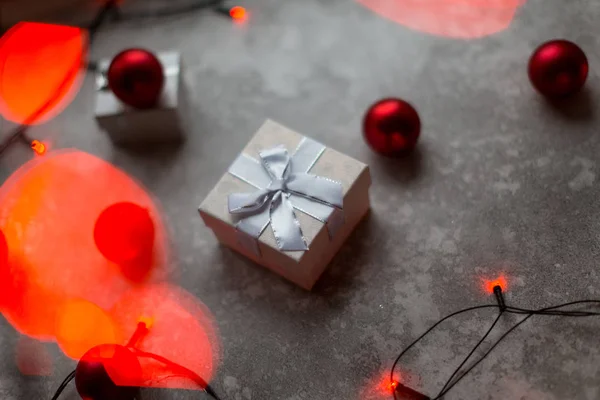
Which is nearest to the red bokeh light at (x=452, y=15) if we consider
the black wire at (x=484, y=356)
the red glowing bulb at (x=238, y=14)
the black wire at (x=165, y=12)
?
the red glowing bulb at (x=238, y=14)

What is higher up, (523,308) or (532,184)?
(532,184)

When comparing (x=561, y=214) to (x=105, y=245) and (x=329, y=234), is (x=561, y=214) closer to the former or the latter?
(x=329, y=234)

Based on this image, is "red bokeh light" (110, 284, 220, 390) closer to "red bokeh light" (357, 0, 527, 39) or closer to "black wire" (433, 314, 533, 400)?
"black wire" (433, 314, 533, 400)

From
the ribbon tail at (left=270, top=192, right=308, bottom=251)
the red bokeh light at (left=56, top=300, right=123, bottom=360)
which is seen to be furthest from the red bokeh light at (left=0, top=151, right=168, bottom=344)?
the ribbon tail at (left=270, top=192, right=308, bottom=251)

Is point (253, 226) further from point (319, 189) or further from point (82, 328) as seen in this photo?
point (82, 328)

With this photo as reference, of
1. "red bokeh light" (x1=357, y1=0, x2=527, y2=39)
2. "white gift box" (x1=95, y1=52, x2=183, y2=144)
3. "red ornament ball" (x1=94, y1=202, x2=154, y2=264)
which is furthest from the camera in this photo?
"red bokeh light" (x1=357, y1=0, x2=527, y2=39)

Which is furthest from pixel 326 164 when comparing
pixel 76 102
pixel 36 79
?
pixel 36 79

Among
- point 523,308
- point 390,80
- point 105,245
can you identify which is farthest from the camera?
point 390,80
